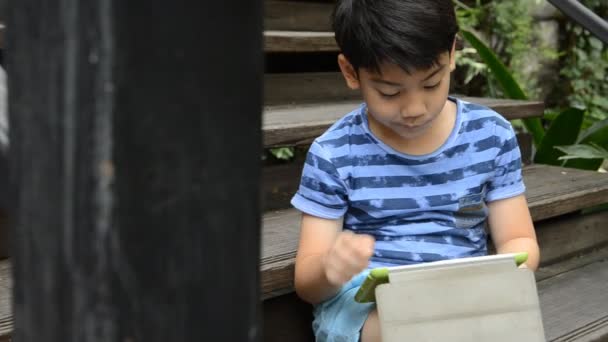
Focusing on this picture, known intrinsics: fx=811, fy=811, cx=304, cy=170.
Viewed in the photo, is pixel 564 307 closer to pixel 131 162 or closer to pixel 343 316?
pixel 343 316

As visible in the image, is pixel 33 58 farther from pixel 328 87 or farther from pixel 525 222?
Answer: pixel 328 87

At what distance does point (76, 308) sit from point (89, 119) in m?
0.11

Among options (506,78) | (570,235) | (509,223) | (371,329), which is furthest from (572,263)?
(371,329)

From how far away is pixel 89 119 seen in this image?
436mm

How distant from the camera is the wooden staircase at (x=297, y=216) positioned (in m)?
1.48

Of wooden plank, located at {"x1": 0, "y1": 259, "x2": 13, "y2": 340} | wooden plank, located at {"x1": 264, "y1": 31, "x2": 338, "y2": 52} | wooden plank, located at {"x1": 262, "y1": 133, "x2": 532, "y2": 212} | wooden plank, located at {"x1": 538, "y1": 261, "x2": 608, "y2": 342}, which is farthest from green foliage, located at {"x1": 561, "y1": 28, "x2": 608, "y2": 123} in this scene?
wooden plank, located at {"x1": 0, "y1": 259, "x2": 13, "y2": 340}

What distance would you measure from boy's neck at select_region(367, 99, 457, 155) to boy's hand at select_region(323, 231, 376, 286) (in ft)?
1.83

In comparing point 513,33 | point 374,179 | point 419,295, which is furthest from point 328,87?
point 513,33

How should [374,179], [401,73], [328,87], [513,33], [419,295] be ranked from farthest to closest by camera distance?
[513,33] < [328,87] < [374,179] < [401,73] < [419,295]

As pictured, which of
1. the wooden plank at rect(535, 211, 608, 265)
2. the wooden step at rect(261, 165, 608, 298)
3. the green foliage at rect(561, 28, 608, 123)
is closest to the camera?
the wooden step at rect(261, 165, 608, 298)

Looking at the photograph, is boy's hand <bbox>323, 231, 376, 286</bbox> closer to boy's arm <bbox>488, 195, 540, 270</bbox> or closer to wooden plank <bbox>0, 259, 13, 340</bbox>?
wooden plank <bbox>0, 259, 13, 340</bbox>

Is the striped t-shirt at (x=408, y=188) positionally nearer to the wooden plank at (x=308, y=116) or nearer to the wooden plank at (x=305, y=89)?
the wooden plank at (x=308, y=116)

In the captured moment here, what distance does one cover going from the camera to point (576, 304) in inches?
67.3

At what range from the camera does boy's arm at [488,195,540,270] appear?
55.0 inches
